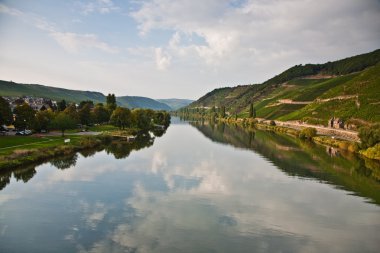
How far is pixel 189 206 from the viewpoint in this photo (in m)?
36.4

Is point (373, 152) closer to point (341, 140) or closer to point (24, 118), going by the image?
point (341, 140)

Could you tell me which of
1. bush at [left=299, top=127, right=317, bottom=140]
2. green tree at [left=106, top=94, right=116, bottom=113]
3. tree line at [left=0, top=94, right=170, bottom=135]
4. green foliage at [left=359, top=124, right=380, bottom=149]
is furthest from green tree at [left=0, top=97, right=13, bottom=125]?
bush at [left=299, top=127, right=317, bottom=140]

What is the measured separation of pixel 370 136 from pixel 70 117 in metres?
81.7

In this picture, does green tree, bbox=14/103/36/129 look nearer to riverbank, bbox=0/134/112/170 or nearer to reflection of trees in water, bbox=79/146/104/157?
riverbank, bbox=0/134/112/170

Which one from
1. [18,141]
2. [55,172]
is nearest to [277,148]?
[55,172]

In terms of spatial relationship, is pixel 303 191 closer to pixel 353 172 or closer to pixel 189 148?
pixel 353 172

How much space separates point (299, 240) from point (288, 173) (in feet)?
96.1

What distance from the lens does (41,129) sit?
91.7 m

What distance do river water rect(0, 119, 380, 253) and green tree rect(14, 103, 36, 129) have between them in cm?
3050

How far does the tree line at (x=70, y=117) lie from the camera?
85.9 m

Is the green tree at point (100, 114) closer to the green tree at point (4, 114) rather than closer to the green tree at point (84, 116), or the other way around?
the green tree at point (84, 116)

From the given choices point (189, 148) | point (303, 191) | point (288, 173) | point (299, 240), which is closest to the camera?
point (299, 240)

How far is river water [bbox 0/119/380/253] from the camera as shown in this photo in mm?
27250

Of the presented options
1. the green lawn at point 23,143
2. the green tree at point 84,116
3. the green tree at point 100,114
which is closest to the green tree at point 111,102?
the green tree at point 100,114
